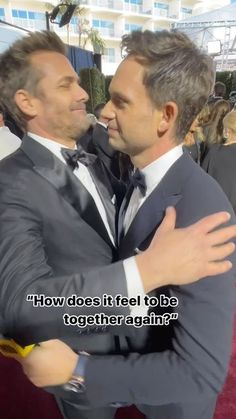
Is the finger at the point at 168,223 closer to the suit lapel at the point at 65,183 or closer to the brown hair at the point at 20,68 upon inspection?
the suit lapel at the point at 65,183

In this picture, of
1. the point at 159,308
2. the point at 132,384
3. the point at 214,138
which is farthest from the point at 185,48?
the point at 214,138

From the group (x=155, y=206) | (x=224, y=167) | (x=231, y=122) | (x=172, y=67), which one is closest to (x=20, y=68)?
(x=172, y=67)

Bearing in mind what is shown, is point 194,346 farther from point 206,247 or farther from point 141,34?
point 141,34

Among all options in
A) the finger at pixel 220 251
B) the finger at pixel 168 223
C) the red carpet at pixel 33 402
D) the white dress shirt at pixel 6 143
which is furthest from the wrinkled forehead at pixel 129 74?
the white dress shirt at pixel 6 143

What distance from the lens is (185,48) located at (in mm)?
997

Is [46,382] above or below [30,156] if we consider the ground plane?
below

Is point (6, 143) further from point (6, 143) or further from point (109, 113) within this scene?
point (109, 113)

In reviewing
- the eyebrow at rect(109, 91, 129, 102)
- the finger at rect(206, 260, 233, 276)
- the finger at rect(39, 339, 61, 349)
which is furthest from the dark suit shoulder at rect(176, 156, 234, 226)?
the finger at rect(39, 339, 61, 349)

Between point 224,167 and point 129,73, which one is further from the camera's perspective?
point 224,167

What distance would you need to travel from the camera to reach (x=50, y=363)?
2.65ft

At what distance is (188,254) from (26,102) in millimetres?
896

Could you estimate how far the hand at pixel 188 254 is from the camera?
2.42 feet

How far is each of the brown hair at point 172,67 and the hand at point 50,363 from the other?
0.67 meters

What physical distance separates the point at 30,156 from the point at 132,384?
71 cm
